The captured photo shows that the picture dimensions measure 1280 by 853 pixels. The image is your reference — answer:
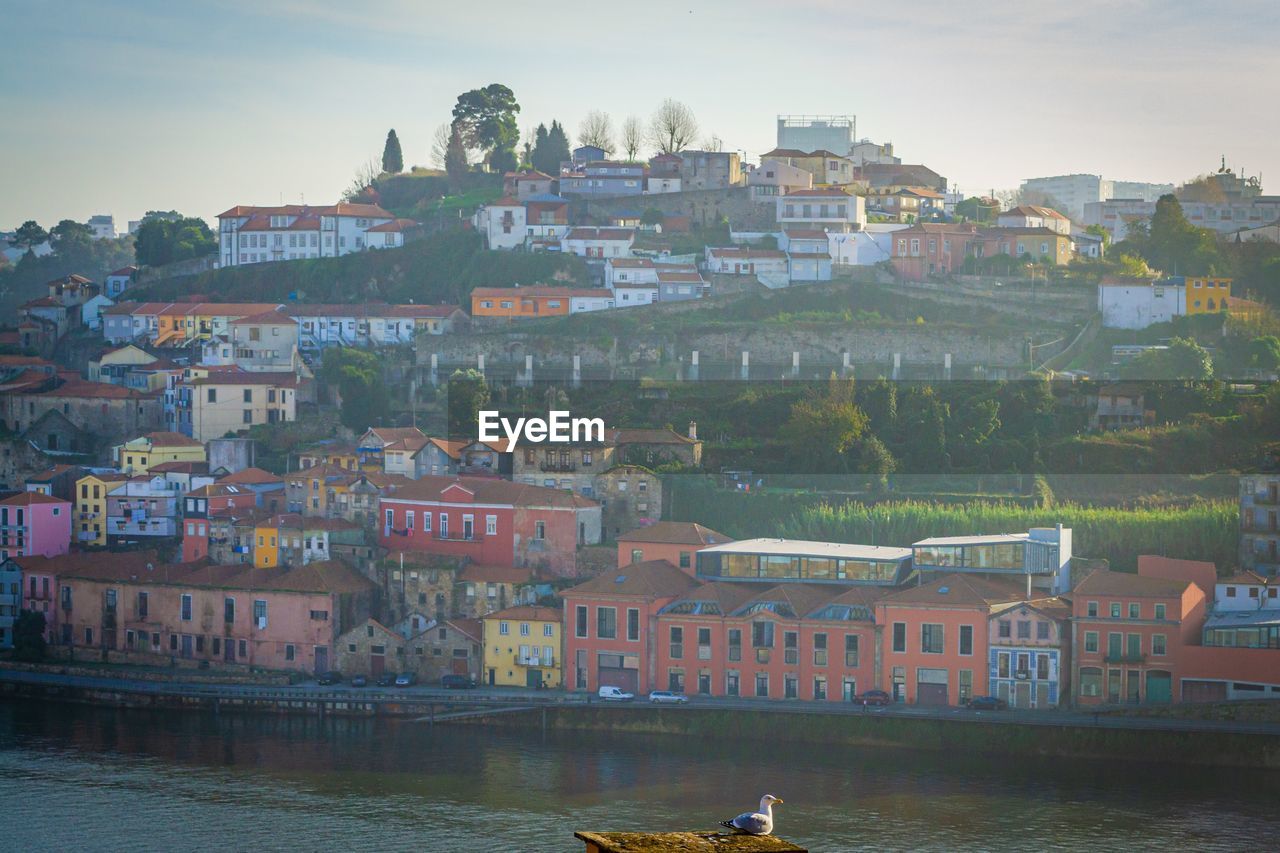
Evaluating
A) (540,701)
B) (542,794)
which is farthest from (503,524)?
(542,794)

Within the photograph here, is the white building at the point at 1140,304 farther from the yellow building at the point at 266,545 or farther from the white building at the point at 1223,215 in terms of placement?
the yellow building at the point at 266,545

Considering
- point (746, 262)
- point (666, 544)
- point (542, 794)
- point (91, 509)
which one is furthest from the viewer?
point (746, 262)

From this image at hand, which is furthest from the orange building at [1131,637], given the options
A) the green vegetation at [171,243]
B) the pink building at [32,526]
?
the green vegetation at [171,243]

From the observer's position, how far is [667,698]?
97.9ft

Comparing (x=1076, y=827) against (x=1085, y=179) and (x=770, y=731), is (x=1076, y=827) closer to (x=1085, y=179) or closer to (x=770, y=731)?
(x=770, y=731)

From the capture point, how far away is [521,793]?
26.5 m

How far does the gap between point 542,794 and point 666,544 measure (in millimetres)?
6794

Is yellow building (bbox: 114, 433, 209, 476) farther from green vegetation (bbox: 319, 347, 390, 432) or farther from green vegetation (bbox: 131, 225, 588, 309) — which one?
green vegetation (bbox: 131, 225, 588, 309)

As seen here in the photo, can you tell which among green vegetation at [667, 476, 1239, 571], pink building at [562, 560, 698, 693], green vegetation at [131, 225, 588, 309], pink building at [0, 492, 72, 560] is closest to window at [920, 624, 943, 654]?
pink building at [562, 560, 698, 693]

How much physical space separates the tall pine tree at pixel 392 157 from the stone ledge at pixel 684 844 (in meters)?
47.5

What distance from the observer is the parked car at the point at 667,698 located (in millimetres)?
29750

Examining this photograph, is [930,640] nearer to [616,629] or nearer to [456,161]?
[616,629]

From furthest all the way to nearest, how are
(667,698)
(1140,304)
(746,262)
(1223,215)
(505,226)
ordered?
(1223,215) < (505,226) < (746,262) < (1140,304) < (667,698)

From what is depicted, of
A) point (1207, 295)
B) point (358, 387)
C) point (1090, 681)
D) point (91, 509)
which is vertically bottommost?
point (1090, 681)
